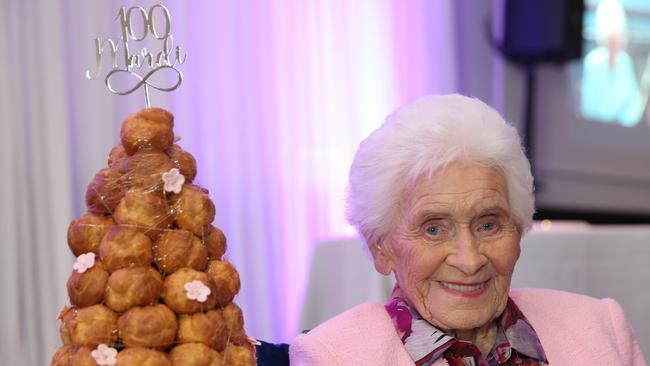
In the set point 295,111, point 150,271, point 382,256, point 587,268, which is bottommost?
point 587,268

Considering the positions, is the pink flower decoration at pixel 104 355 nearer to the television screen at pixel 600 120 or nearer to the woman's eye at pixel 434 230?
the woman's eye at pixel 434 230

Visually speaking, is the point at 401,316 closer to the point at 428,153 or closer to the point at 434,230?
the point at 434,230

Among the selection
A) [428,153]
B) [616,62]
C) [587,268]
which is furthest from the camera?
[616,62]

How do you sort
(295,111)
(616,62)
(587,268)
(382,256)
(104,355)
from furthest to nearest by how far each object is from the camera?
(616,62) < (295,111) < (587,268) < (382,256) < (104,355)

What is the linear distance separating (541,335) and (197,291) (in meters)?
1.04

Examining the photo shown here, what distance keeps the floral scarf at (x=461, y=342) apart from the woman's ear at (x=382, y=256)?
6cm

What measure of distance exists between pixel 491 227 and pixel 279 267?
3.11 metres

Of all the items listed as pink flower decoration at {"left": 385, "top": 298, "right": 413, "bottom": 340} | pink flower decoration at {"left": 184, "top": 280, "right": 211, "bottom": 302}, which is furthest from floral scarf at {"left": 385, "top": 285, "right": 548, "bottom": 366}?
pink flower decoration at {"left": 184, "top": 280, "right": 211, "bottom": 302}

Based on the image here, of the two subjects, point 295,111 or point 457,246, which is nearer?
point 457,246

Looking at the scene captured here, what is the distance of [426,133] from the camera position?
2.05 metres

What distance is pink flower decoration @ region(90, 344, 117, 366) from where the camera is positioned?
1.44 metres

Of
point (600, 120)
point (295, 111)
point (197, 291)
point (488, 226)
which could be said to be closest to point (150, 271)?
point (197, 291)

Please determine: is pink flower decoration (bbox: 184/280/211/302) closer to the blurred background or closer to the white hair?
the white hair

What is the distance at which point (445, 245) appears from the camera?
208 cm
